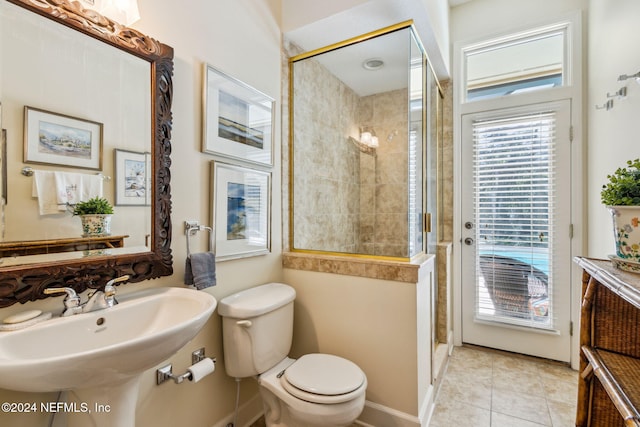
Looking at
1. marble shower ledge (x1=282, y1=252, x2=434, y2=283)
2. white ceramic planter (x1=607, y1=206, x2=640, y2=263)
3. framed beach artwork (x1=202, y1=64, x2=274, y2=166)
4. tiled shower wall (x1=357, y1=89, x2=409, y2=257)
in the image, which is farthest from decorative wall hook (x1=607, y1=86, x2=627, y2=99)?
framed beach artwork (x1=202, y1=64, x2=274, y2=166)

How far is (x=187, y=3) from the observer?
4.71 ft

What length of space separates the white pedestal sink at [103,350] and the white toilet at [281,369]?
1.20 ft

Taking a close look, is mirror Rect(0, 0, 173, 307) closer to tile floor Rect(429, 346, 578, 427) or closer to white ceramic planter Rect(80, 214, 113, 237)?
white ceramic planter Rect(80, 214, 113, 237)

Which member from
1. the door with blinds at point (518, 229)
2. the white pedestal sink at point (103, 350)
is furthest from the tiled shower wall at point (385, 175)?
the white pedestal sink at point (103, 350)

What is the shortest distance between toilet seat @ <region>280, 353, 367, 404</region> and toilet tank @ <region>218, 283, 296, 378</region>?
0.44 ft

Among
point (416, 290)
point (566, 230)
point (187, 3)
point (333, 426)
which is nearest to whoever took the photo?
point (333, 426)

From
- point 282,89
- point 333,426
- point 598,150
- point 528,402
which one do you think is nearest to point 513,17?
point 598,150

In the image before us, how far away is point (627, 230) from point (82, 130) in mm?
2011

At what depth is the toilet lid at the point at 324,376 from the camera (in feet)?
4.42

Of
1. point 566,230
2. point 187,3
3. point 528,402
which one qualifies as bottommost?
point 528,402

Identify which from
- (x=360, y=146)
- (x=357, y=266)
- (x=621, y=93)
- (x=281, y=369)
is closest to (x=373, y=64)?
(x=360, y=146)

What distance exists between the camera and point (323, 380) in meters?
1.41

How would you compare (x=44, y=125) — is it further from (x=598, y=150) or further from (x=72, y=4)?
(x=598, y=150)

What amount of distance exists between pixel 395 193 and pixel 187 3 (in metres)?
2.00
